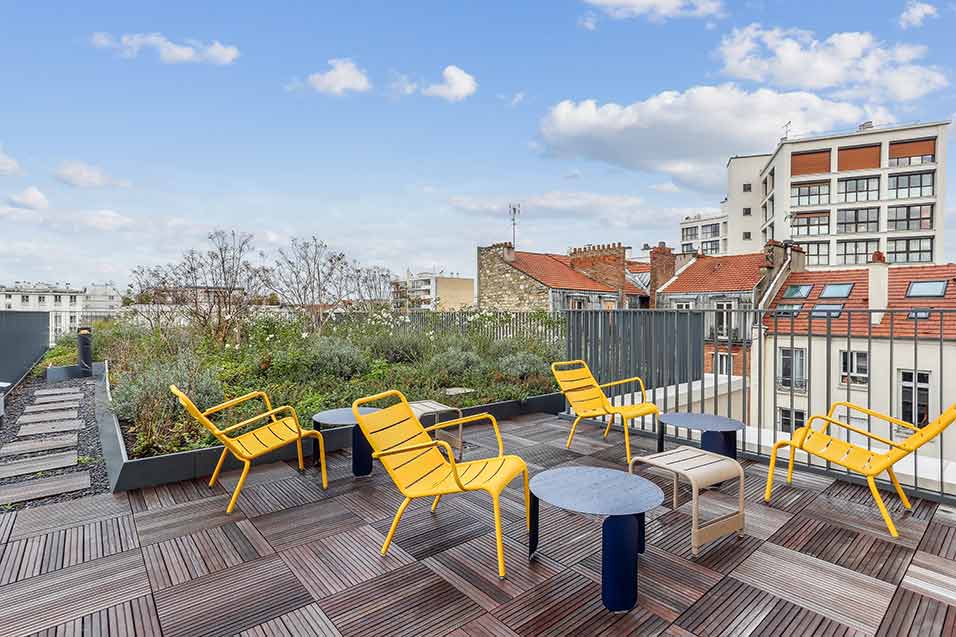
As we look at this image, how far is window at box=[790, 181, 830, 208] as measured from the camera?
3662cm

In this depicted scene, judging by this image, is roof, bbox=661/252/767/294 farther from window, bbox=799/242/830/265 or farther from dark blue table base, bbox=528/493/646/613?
dark blue table base, bbox=528/493/646/613

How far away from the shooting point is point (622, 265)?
23.0 meters

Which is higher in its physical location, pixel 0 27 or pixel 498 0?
pixel 498 0

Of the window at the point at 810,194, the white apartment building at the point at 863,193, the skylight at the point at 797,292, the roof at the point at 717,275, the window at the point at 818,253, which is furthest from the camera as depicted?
the window at the point at 818,253

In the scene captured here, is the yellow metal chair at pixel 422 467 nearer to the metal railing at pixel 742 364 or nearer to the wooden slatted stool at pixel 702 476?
the wooden slatted stool at pixel 702 476

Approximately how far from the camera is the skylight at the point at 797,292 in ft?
58.7

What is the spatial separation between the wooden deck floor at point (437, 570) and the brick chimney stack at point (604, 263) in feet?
65.5

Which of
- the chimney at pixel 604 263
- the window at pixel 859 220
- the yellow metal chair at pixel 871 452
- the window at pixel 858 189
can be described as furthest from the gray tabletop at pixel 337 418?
the window at pixel 858 189

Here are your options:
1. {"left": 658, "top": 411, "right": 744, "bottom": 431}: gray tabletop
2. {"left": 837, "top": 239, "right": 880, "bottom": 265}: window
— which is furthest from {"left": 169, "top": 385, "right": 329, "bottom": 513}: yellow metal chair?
{"left": 837, "top": 239, "right": 880, "bottom": 265}: window

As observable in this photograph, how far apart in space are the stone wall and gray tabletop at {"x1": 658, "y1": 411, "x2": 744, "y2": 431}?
54.3 feet

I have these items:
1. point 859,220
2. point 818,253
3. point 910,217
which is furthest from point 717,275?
point 910,217

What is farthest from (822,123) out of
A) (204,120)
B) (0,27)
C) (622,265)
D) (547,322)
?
(0,27)

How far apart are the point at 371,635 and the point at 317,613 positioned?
32cm

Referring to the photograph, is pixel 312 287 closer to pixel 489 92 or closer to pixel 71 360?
pixel 71 360
